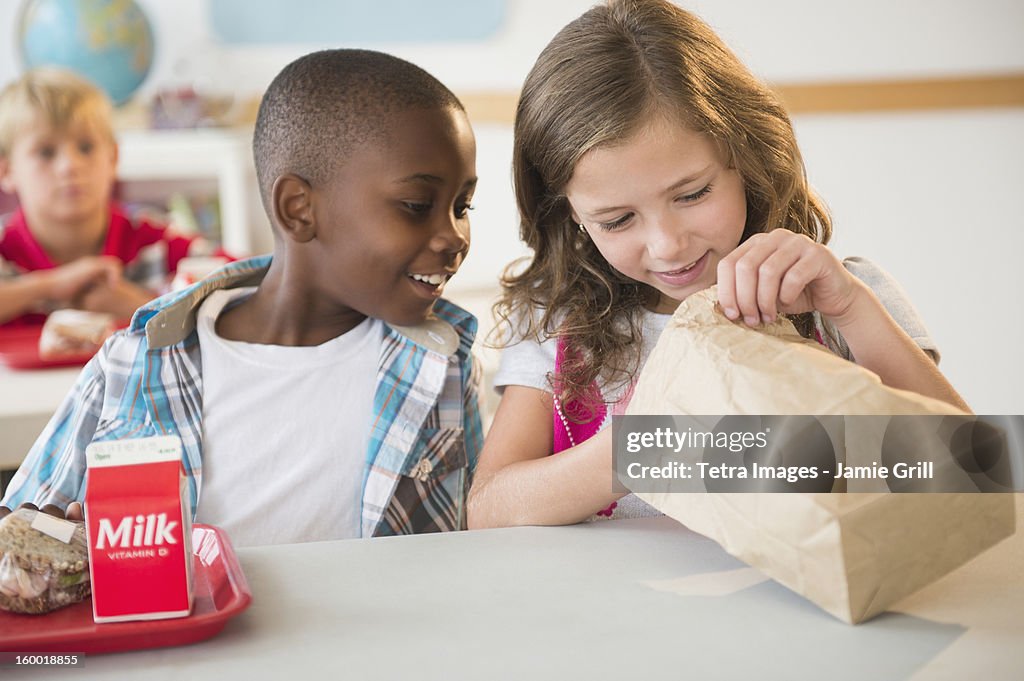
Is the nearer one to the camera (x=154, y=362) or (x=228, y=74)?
(x=154, y=362)

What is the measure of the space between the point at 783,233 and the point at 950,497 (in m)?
0.26

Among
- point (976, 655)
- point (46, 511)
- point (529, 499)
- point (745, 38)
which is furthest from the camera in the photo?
point (745, 38)

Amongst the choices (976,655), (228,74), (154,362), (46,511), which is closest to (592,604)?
(976,655)

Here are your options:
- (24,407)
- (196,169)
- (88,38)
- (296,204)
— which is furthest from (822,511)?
(88,38)

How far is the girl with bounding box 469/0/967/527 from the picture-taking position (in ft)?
3.11

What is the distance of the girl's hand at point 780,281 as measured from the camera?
795 mm

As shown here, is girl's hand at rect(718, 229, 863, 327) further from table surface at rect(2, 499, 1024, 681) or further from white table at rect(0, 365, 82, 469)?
white table at rect(0, 365, 82, 469)

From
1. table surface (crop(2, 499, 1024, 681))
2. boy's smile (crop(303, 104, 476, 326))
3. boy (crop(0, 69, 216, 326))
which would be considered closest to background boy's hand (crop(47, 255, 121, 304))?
boy (crop(0, 69, 216, 326))

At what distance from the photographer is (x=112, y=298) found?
209 cm

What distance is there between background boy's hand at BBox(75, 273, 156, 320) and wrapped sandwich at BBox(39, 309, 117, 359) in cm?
21

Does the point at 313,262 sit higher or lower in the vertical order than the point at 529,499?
higher

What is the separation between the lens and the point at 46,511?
2.72 feet

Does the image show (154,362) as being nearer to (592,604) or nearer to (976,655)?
(592,604)

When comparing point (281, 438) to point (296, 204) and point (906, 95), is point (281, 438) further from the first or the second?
point (906, 95)
